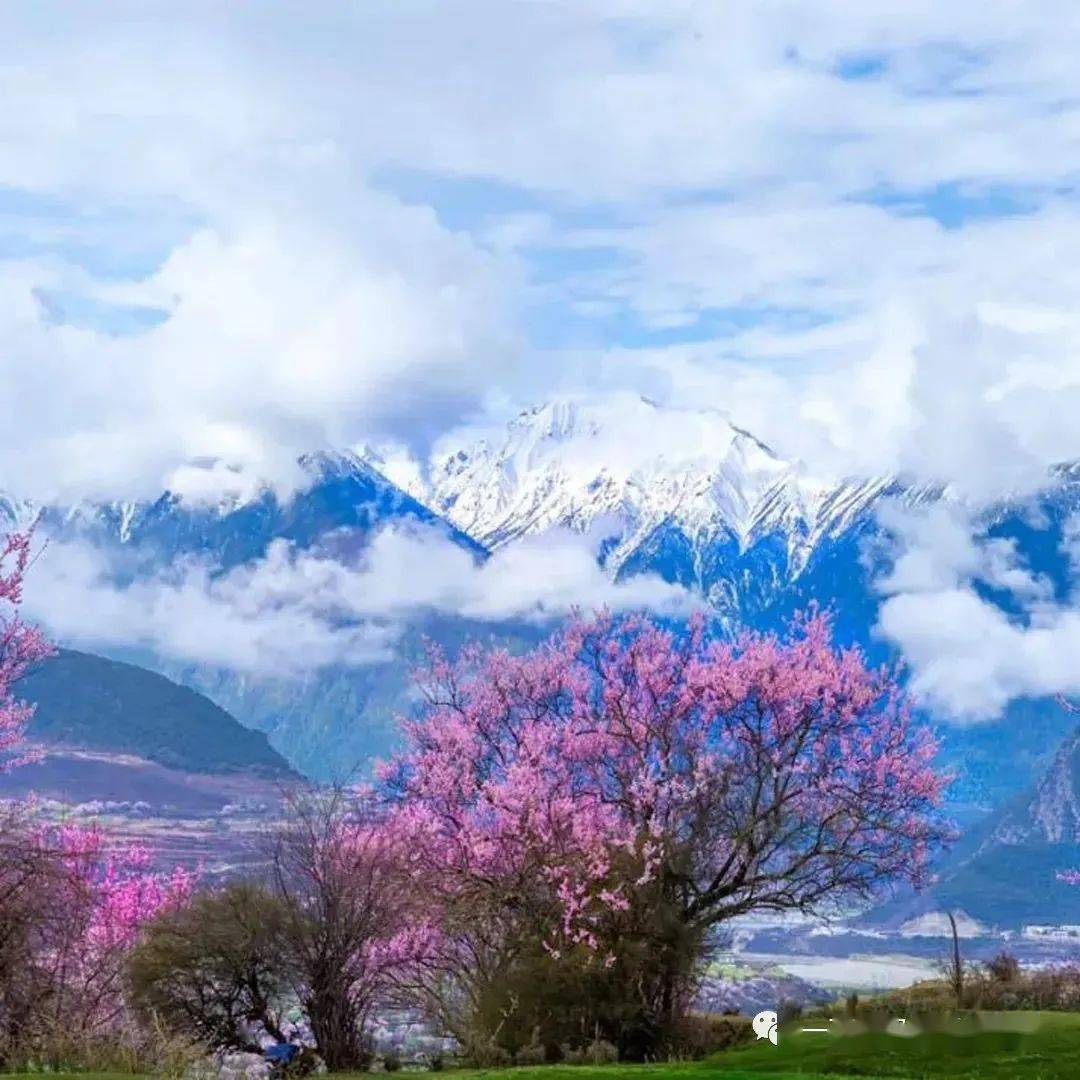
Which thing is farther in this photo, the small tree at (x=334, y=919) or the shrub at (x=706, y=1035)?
the shrub at (x=706, y=1035)

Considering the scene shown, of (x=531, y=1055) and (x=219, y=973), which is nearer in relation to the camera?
(x=531, y=1055)

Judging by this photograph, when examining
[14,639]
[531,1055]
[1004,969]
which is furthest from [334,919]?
[1004,969]

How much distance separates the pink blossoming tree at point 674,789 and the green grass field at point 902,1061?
A: 19.3 feet

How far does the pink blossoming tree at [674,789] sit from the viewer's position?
43062 millimetres

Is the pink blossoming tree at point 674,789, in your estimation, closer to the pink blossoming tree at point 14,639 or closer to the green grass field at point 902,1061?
the green grass field at point 902,1061

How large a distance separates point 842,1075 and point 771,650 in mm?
16700

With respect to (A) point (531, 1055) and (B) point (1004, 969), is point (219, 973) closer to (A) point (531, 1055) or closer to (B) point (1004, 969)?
(A) point (531, 1055)

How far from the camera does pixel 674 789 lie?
45406 millimetres

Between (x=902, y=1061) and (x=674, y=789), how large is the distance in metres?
12.3

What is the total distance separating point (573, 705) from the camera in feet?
168

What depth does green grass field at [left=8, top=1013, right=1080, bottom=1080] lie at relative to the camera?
102 feet

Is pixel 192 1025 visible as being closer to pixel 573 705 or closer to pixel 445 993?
pixel 445 993

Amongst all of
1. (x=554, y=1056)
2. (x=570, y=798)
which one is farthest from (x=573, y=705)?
(x=554, y=1056)

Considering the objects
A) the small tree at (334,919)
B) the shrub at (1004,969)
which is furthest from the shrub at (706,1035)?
the small tree at (334,919)
